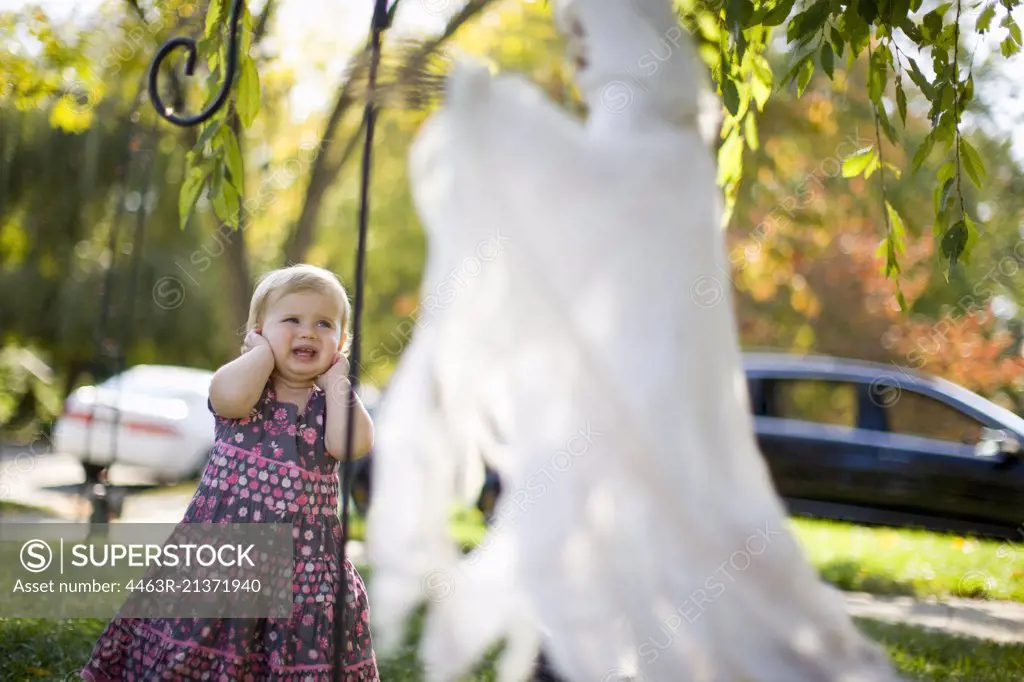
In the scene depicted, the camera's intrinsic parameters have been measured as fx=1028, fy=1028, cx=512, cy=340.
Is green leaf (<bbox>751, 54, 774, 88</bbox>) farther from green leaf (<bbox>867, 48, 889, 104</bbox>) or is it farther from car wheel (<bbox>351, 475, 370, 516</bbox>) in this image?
car wheel (<bbox>351, 475, 370, 516</bbox>)

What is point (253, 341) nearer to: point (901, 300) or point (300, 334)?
point (300, 334)

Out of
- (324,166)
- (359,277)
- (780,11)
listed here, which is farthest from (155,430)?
(359,277)

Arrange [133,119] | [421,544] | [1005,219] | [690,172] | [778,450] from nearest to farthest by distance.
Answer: [690,172]
[421,544]
[133,119]
[778,450]
[1005,219]

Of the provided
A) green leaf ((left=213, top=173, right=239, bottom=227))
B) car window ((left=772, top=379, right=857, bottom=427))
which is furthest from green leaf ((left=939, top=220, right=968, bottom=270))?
car window ((left=772, top=379, right=857, bottom=427))

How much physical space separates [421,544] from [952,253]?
2.25m

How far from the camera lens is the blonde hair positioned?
259 cm

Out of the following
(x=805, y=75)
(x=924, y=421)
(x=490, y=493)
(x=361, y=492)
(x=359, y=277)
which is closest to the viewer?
(x=359, y=277)

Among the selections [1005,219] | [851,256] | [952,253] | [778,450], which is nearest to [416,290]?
[851,256]

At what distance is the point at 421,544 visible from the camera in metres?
4.12

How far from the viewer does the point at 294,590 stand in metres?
2.45

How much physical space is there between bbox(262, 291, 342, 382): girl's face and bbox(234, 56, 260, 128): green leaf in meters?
0.75

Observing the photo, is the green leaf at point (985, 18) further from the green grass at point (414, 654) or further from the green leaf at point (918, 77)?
the green grass at point (414, 654)

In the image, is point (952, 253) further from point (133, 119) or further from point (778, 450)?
point (778, 450)

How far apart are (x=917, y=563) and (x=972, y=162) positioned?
543 cm
